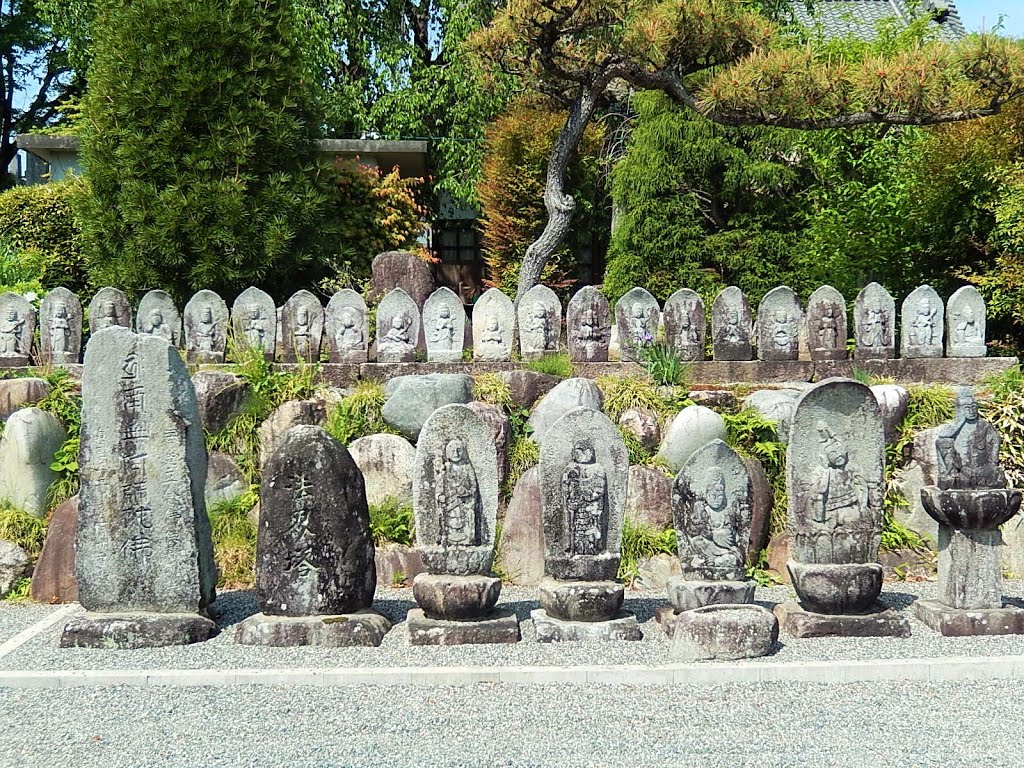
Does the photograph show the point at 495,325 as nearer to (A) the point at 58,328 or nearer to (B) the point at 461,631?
(B) the point at 461,631

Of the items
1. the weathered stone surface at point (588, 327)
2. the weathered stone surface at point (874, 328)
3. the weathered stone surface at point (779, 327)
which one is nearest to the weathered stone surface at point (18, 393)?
the weathered stone surface at point (588, 327)

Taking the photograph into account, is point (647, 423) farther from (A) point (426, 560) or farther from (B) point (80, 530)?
(B) point (80, 530)

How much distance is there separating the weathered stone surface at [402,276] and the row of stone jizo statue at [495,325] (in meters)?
1.42

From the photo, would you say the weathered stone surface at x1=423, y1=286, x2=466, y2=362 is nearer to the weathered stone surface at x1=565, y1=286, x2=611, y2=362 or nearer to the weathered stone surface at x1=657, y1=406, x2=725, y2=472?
the weathered stone surface at x1=565, y1=286, x2=611, y2=362

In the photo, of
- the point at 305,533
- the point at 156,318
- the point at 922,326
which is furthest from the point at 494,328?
the point at 922,326

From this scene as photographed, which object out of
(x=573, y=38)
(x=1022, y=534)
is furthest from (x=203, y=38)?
(x=1022, y=534)

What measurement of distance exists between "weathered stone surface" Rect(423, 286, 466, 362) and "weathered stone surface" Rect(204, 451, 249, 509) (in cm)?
190

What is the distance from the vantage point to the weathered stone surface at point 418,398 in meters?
7.17

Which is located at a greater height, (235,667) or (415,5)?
(415,5)

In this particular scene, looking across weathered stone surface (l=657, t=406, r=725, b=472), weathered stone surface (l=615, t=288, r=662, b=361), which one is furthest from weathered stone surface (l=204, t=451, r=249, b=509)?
weathered stone surface (l=615, t=288, r=662, b=361)

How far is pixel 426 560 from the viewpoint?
532 centimetres

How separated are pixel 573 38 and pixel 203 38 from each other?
3.73 meters

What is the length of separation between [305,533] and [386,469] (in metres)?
1.70

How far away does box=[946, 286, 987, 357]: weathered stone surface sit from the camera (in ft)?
26.6
